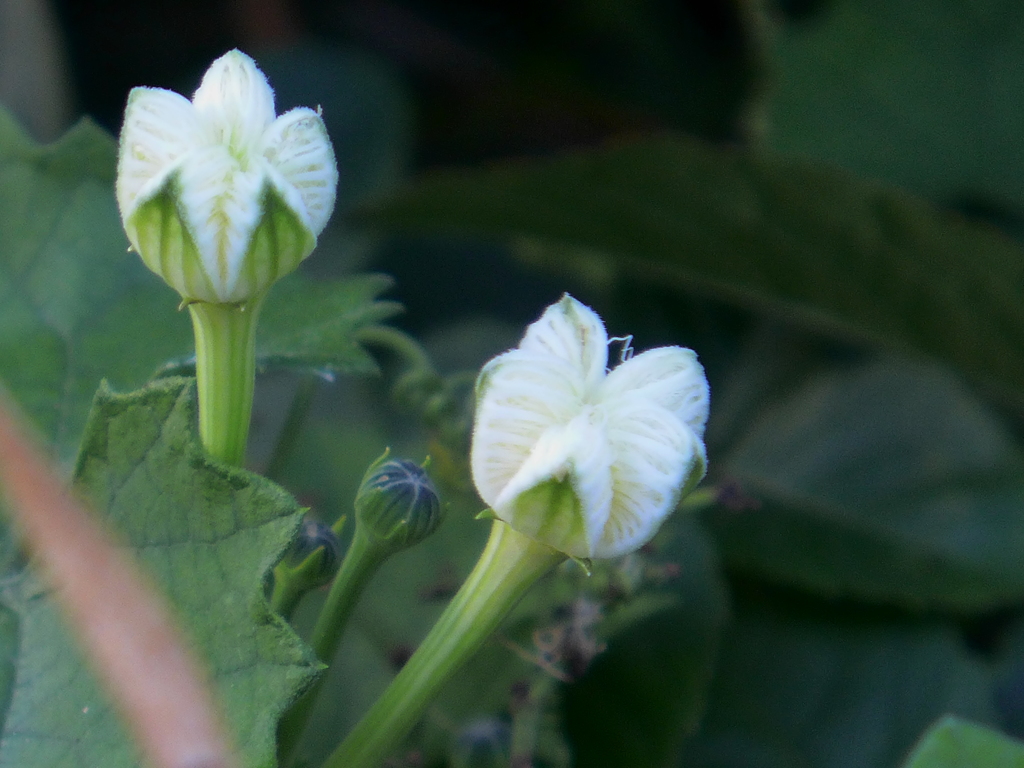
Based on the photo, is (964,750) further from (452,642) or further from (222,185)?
(222,185)

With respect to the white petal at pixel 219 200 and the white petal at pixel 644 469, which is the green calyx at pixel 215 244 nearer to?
the white petal at pixel 219 200

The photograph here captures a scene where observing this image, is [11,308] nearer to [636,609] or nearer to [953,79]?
[636,609]

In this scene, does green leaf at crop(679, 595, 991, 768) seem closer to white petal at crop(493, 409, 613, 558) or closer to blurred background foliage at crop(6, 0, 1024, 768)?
blurred background foliage at crop(6, 0, 1024, 768)

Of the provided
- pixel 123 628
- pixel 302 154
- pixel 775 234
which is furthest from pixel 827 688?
pixel 123 628

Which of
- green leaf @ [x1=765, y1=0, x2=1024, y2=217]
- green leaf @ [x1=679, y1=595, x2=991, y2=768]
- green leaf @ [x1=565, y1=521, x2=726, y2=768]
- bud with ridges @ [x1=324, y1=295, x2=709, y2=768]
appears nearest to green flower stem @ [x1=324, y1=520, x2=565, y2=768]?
bud with ridges @ [x1=324, y1=295, x2=709, y2=768]

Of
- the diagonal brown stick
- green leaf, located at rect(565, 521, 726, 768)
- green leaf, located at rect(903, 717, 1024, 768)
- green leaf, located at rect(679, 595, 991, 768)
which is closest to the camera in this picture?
the diagonal brown stick

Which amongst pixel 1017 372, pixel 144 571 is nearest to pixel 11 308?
pixel 144 571
